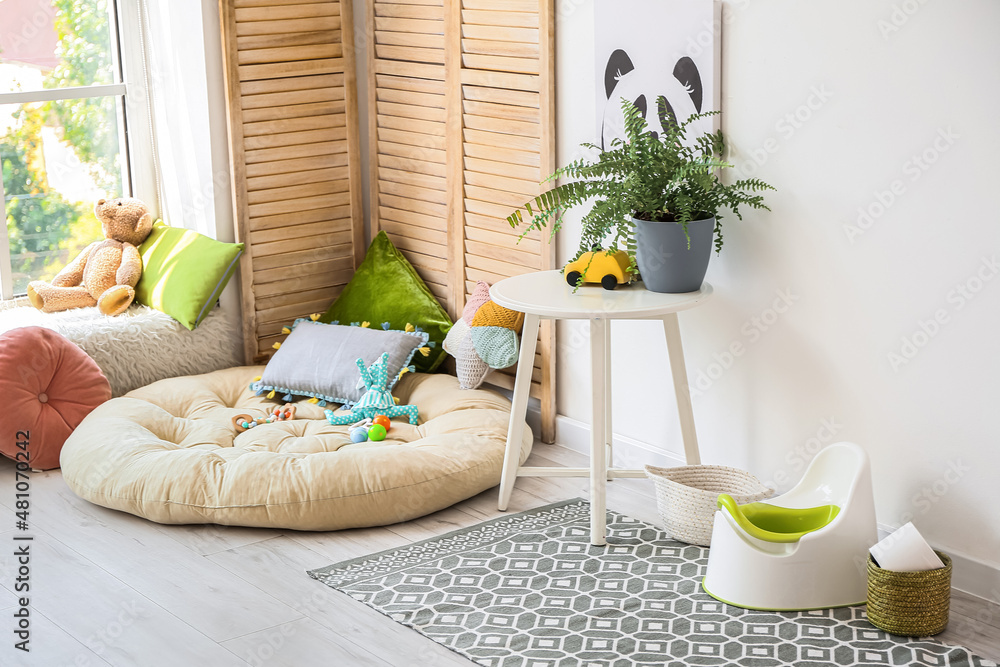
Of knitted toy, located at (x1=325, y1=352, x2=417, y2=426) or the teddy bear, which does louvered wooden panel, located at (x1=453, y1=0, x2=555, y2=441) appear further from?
the teddy bear

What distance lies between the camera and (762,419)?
9.13ft

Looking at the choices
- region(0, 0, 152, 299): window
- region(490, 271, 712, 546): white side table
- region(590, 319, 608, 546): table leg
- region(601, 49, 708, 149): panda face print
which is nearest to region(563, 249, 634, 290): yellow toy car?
region(490, 271, 712, 546): white side table

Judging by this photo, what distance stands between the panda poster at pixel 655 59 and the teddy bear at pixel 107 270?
1.74 m

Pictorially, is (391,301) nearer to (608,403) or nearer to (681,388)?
(608,403)

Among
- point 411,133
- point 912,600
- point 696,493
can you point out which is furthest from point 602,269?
point 411,133

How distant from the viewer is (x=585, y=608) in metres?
2.36

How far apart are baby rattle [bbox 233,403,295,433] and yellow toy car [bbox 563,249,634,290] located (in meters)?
1.09

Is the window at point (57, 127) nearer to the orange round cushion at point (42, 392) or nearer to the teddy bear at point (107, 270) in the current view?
the teddy bear at point (107, 270)

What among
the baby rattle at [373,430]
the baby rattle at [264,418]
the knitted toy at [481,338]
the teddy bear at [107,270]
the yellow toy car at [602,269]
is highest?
the yellow toy car at [602,269]

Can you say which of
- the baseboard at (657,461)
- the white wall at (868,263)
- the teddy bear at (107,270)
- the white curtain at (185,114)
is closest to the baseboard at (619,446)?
the baseboard at (657,461)

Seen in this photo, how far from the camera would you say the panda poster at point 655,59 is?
8.86 ft

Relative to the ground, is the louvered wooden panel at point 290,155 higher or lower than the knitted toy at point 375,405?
higher

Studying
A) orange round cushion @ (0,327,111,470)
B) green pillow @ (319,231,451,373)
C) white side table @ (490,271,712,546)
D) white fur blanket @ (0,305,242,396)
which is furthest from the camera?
green pillow @ (319,231,451,373)

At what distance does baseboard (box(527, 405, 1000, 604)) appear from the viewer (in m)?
2.35
